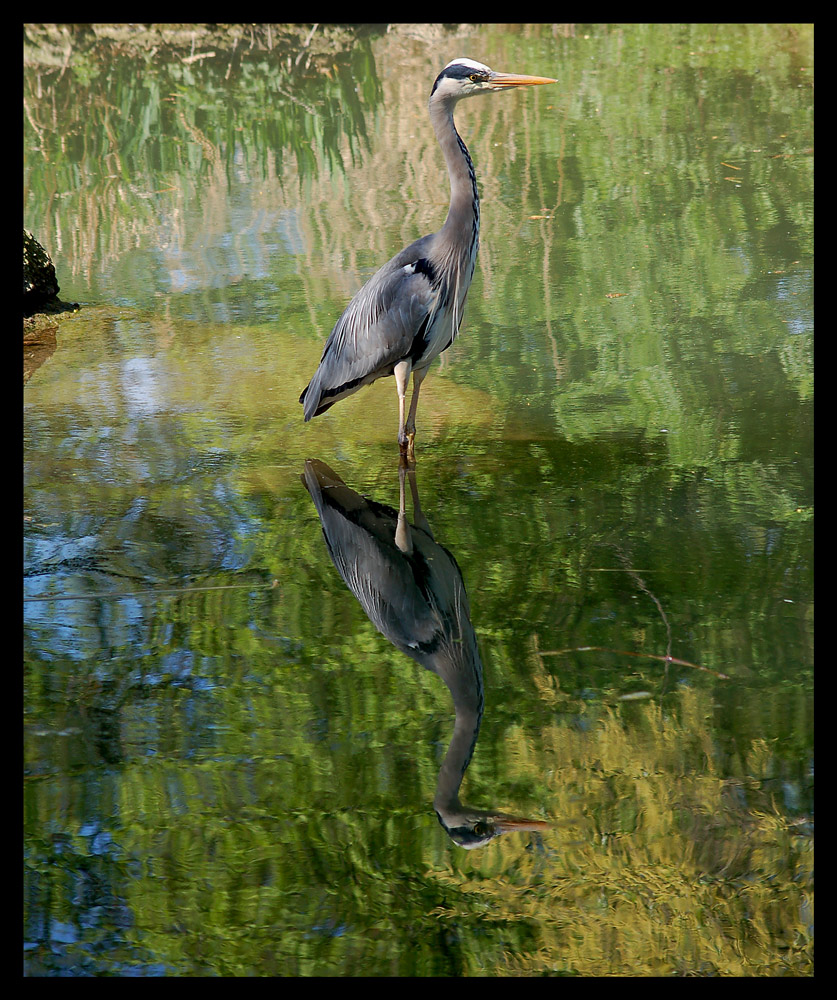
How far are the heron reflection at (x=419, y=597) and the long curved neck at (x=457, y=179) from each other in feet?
3.98

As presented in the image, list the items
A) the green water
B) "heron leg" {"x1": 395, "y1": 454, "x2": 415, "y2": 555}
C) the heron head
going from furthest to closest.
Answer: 1. the heron head
2. "heron leg" {"x1": 395, "y1": 454, "x2": 415, "y2": 555}
3. the green water

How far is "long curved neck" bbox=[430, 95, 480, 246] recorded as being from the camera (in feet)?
18.7

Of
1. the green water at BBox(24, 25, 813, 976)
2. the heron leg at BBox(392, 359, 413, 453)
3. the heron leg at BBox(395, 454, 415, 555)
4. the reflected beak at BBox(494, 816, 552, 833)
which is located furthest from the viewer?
the heron leg at BBox(392, 359, 413, 453)

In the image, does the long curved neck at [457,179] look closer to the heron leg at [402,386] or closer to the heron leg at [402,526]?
the heron leg at [402,386]

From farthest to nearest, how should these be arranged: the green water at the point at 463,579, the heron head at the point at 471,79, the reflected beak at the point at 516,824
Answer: the heron head at the point at 471,79, the reflected beak at the point at 516,824, the green water at the point at 463,579

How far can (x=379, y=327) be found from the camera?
576 centimetres

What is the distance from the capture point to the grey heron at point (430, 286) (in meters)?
5.67

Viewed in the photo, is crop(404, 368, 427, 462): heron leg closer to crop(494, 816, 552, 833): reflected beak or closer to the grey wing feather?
the grey wing feather

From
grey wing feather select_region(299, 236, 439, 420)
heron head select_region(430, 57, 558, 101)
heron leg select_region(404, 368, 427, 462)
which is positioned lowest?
heron leg select_region(404, 368, 427, 462)

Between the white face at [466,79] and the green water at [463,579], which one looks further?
the white face at [466,79]

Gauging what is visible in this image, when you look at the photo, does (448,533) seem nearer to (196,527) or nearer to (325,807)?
(196,527)

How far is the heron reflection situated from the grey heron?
55 centimetres

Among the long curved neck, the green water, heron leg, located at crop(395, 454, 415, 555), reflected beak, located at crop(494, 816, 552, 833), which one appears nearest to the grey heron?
the long curved neck

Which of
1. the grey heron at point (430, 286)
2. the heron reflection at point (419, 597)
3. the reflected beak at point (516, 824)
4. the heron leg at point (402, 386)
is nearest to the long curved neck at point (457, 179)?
the grey heron at point (430, 286)
